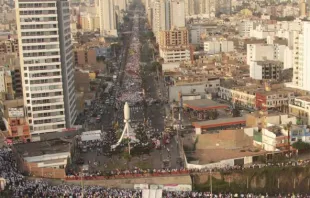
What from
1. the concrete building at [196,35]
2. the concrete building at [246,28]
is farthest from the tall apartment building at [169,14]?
the concrete building at [246,28]

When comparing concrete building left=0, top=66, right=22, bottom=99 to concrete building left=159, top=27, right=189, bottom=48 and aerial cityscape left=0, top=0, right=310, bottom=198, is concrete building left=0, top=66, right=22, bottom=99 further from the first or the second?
concrete building left=159, top=27, right=189, bottom=48

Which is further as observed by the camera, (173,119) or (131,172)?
(173,119)

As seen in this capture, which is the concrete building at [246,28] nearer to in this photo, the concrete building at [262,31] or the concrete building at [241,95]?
the concrete building at [262,31]

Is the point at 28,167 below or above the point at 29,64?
below

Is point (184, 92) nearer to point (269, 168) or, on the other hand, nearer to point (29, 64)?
point (29, 64)

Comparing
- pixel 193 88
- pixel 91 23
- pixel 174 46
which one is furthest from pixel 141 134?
→ pixel 91 23

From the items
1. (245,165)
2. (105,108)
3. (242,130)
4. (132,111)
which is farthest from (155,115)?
(245,165)

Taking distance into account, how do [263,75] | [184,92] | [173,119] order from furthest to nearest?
[263,75]
[184,92]
[173,119]
